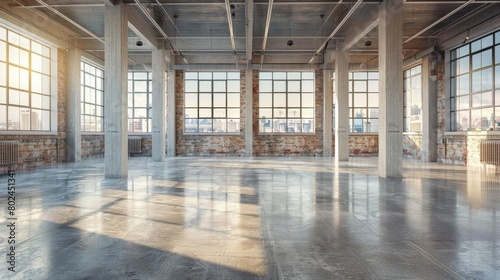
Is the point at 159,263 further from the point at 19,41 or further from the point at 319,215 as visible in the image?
the point at 19,41

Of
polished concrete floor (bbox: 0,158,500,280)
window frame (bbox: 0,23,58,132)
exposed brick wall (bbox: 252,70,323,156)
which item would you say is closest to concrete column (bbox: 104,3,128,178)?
polished concrete floor (bbox: 0,158,500,280)

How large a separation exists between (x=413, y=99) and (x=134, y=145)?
65.3 feet

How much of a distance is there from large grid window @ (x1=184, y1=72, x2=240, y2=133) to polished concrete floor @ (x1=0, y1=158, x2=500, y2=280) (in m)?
16.6

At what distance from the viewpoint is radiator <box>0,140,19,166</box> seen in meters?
13.4

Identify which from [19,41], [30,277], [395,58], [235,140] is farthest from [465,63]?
[19,41]

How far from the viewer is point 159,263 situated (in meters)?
3.71

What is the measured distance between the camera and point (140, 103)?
26016mm

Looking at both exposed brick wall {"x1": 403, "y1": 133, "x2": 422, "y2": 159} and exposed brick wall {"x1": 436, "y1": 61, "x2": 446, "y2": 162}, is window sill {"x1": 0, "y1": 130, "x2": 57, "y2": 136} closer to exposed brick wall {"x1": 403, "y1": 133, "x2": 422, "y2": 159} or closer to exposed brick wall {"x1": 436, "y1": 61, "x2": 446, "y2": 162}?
exposed brick wall {"x1": 436, "y1": 61, "x2": 446, "y2": 162}

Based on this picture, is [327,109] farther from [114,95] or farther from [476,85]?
[114,95]

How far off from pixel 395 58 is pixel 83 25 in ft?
46.3

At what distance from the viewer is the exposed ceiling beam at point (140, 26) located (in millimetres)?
13820

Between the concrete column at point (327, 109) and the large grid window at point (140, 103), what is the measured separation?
1307 cm

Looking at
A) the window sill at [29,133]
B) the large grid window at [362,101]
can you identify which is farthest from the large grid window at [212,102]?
the window sill at [29,133]

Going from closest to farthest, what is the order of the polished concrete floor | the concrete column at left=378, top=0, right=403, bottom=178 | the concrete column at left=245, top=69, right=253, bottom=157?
1. the polished concrete floor
2. the concrete column at left=378, top=0, right=403, bottom=178
3. the concrete column at left=245, top=69, right=253, bottom=157
